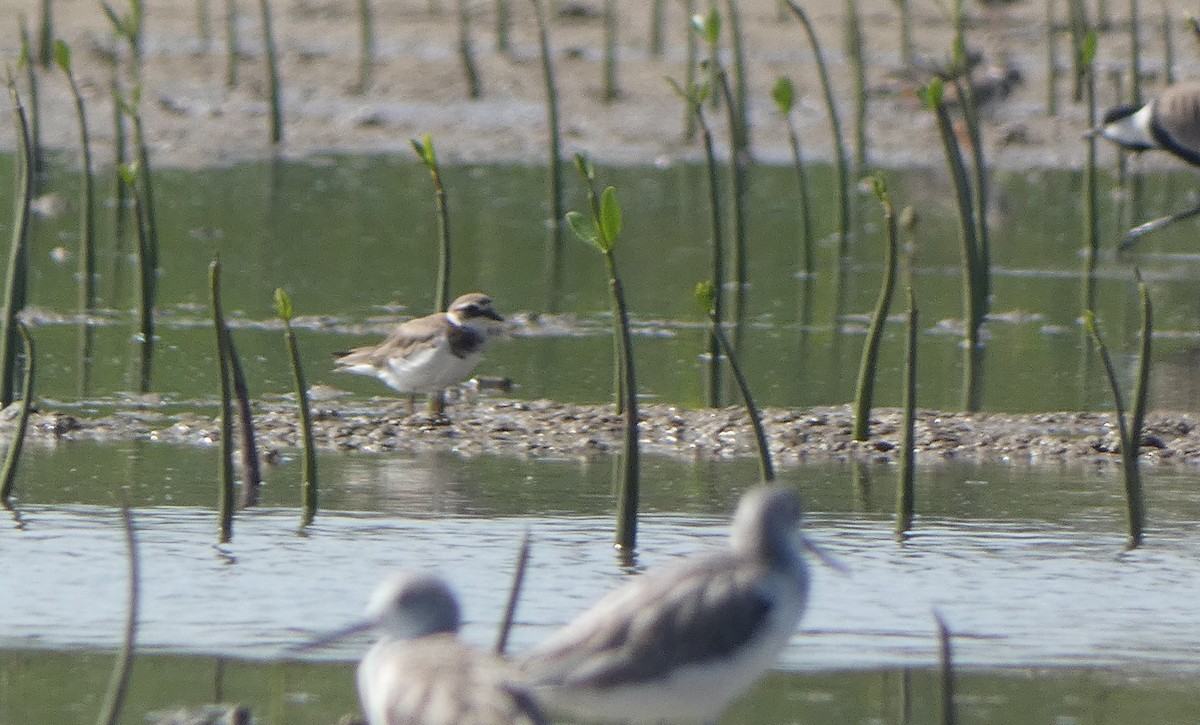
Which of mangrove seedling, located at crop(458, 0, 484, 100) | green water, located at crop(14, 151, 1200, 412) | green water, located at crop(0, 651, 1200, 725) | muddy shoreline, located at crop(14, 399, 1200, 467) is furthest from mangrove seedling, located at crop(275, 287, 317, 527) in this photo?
mangrove seedling, located at crop(458, 0, 484, 100)

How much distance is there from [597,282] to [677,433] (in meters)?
4.64

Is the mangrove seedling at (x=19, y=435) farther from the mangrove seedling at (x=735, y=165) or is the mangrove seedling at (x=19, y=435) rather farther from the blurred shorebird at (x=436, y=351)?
the mangrove seedling at (x=735, y=165)

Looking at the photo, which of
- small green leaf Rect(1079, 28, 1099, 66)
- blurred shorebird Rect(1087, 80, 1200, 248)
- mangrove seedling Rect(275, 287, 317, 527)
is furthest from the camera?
blurred shorebird Rect(1087, 80, 1200, 248)

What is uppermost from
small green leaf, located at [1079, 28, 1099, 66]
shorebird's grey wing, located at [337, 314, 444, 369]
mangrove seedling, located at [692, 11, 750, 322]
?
small green leaf, located at [1079, 28, 1099, 66]

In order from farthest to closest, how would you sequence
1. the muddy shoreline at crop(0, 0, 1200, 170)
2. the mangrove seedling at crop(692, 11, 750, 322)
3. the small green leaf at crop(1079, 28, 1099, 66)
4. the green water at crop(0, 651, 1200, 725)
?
the muddy shoreline at crop(0, 0, 1200, 170)
the small green leaf at crop(1079, 28, 1099, 66)
the mangrove seedling at crop(692, 11, 750, 322)
the green water at crop(0, 651, 1200, 725)

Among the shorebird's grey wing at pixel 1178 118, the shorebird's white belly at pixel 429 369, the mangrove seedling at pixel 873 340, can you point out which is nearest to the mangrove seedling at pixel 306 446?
the shorebird's white belly at pixel 429 369

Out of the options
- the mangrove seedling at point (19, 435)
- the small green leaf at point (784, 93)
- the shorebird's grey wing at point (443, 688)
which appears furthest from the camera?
the small green leaf at point (784, 93)

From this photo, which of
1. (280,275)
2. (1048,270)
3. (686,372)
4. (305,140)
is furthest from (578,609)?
(305,140)

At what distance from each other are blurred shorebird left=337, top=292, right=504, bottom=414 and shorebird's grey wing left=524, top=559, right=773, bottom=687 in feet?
15.7

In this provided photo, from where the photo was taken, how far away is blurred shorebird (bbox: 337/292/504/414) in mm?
9820

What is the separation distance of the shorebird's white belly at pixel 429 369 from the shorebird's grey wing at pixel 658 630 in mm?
4763

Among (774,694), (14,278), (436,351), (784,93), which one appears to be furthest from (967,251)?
(774,694)

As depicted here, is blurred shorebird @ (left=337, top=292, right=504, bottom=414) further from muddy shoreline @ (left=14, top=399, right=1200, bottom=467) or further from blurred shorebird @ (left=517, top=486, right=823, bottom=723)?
blurred shorebird @ (left=517, top=486, right=823, bottom=723)

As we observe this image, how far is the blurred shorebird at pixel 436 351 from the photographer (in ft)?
32.2
